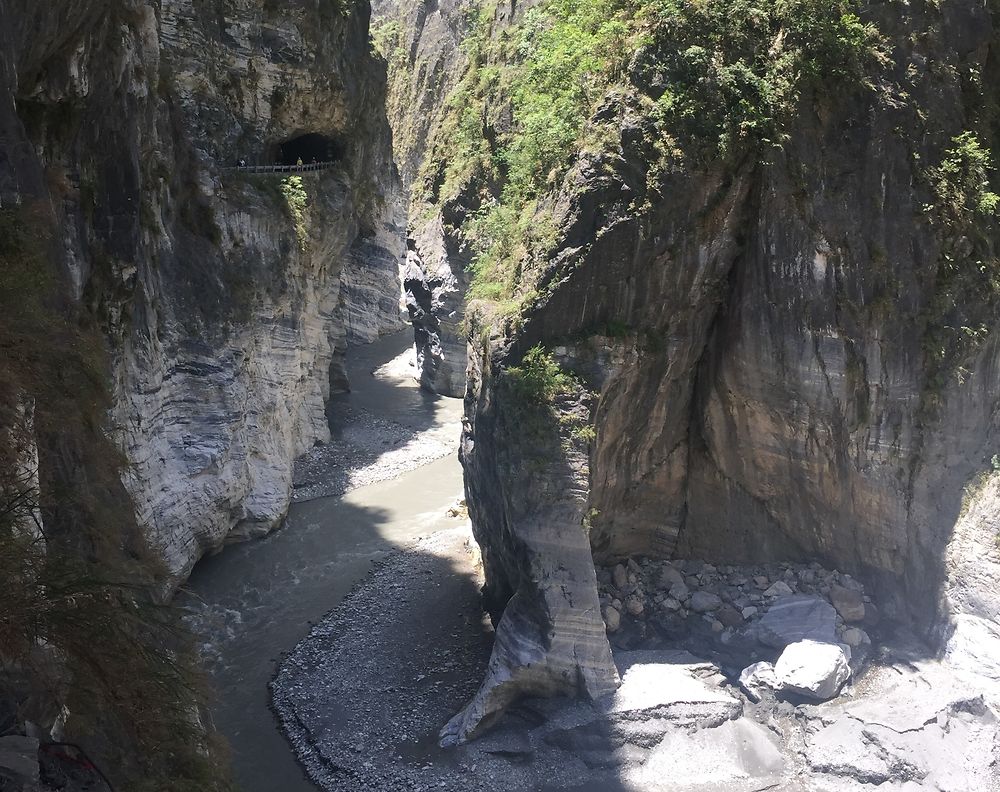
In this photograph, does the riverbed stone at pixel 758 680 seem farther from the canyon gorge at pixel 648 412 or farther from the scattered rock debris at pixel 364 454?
the scattered rock debris at pixel 364 454

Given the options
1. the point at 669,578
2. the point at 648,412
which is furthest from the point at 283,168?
the point at 669,578

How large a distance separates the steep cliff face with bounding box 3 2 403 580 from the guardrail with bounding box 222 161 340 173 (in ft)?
0.43

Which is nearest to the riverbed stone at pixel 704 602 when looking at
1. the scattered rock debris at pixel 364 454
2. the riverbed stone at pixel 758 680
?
the riverbed stone at pixel 758 680

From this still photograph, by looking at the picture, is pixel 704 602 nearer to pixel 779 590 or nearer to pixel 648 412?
pixel 779 590

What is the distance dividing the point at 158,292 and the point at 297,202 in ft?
19.9

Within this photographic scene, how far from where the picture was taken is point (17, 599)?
19.2 feet

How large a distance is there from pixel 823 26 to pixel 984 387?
6860 mm

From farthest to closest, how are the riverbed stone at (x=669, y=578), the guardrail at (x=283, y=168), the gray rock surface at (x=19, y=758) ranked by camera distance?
the guardrail at (x=283, y=168) → the riverbed stone at (x=669, y=578) → the gray rock surface at (x=19, y=758)

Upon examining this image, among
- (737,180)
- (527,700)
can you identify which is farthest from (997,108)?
(527,700)

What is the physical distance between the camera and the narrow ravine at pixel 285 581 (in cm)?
1424

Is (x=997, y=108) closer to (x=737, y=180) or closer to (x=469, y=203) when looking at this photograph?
(x=737, y=180)

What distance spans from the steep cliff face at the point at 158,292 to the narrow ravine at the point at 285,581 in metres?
0.98

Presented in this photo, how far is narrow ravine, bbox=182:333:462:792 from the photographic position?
1424 centimetres

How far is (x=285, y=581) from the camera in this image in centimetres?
1889
